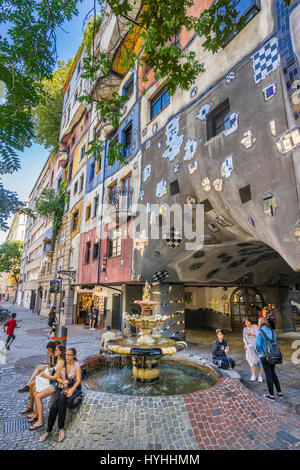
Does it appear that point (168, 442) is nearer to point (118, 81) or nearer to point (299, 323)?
point (299, 323)

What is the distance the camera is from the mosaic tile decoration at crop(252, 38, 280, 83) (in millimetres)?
5891

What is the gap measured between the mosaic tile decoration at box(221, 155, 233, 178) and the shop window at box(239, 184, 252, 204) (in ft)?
2.09

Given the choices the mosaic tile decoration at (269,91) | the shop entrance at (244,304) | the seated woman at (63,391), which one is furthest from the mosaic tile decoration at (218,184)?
the shop entrance at (244,304)

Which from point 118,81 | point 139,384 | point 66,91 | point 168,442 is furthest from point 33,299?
point 168,442

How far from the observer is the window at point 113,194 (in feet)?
48.1

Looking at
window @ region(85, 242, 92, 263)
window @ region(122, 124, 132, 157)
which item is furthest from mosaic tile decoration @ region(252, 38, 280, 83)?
window @ region(85, 242, 92, 263)

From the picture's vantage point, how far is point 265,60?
6.16 metres

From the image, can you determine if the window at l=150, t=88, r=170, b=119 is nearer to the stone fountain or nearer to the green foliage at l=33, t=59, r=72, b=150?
the stone fountain

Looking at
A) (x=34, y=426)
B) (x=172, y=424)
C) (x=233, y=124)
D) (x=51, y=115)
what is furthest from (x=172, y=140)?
(x=51, y=115)

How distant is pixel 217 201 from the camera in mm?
7863

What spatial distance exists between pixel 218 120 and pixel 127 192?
6723 millimetres

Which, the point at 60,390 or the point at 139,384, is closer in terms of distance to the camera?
the point at 60,390

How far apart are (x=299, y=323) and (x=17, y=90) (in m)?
18.3

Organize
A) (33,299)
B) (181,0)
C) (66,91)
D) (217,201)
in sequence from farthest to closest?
(33,299)
(66,91)
(217,201)
(181,0)
